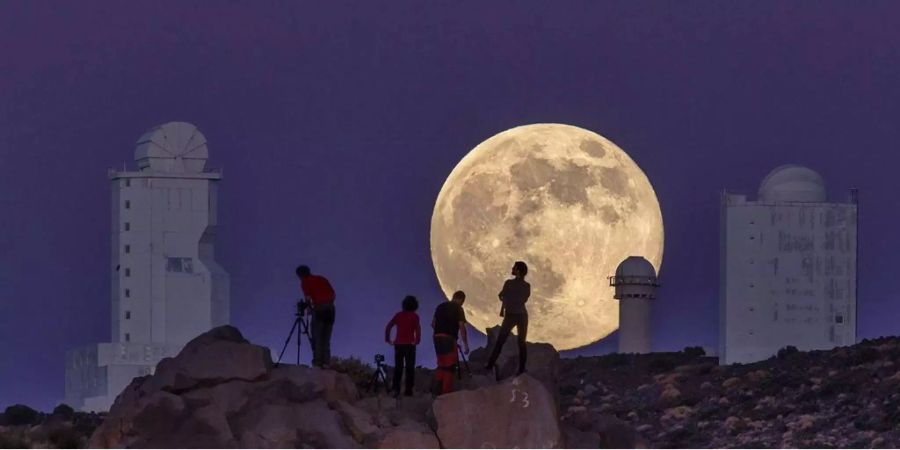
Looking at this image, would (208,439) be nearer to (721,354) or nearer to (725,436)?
(725,436)

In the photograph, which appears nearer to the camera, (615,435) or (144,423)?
(144,423)

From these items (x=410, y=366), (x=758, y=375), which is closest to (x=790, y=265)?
(x=758, y=375)

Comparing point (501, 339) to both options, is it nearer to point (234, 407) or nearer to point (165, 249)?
point (234, 407)

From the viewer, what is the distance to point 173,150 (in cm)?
10462

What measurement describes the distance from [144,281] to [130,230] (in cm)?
206

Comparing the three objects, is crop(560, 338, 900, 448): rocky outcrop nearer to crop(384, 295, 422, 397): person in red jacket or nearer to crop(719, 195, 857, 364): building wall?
crop(384, 295, 422, 397): person in red jacket

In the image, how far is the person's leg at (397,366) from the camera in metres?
46.3

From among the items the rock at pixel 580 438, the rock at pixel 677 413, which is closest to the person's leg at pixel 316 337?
the rock at pixel 580 438

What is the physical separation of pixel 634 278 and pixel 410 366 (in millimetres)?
42482

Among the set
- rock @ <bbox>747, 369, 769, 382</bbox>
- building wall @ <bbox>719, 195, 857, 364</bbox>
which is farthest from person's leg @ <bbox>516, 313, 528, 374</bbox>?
building wall @ <bbox>719, 195, 857, 364</bbox>

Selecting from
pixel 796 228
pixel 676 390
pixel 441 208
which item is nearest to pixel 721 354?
pixel 796 228

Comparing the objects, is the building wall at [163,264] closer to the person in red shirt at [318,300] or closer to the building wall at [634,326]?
the building wall at [634,326]

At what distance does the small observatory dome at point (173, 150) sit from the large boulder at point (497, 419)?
196 feet

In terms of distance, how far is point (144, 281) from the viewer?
105 m
